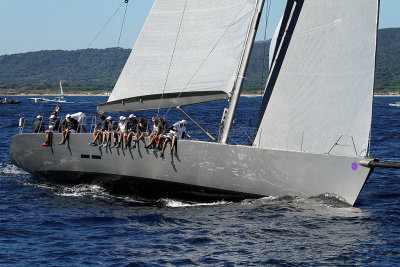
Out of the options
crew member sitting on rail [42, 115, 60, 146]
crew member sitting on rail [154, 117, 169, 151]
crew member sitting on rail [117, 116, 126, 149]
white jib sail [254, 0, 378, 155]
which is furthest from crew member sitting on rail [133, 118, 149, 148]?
crew member sitting on rail [42, 115, 60, 146]

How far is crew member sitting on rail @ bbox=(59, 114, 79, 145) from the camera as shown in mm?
18000

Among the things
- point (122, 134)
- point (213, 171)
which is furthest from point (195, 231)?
point (122, 134)

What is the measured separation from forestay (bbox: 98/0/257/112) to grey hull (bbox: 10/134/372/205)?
4.84ft

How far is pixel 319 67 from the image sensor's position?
1520cm

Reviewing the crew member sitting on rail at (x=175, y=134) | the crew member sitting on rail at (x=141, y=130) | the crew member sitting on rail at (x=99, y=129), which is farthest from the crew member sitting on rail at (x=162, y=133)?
the crew member sitting on rail at (x=99, y=129)

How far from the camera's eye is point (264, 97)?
16.3 meters

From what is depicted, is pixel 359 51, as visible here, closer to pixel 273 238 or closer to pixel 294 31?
pixel 294 31

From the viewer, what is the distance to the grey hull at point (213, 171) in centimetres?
1459

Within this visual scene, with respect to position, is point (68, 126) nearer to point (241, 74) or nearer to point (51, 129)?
point (51, 129)

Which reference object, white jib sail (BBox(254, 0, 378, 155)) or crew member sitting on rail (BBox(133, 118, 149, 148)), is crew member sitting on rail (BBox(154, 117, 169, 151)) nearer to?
crew member sitting on rail (BBox(133, 118, 149, 148))

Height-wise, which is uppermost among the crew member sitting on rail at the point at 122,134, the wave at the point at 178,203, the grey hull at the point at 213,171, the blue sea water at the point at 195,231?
the crew member sitting on rail at the point at 122,134

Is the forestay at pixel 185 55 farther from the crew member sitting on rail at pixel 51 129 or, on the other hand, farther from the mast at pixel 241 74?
the crew member sitting on rail at pixel 51 129

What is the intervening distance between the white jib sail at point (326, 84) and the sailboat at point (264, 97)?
2 cm

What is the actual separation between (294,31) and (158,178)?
5063 millimetres
